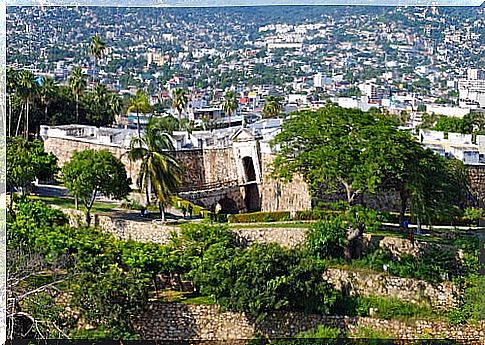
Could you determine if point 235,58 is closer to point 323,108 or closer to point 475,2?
point 323,108

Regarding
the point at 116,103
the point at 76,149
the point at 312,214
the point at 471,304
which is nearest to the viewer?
the point at 471,304

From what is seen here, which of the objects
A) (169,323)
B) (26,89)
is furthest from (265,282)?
(26,89)

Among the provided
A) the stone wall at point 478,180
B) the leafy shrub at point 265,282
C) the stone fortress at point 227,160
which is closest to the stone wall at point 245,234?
the leafy shrub at point 265,282

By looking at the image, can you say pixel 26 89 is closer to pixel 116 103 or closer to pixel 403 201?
pixel 116 103

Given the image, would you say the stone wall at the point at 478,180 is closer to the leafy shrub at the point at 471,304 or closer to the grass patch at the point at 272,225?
the leafy shrub at the point at 471,304

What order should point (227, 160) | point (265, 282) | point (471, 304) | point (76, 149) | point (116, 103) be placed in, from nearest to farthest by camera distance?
point (471, 304)
point (265, 282)
point (116, 103)
point (76, 149)
point (227, 160)

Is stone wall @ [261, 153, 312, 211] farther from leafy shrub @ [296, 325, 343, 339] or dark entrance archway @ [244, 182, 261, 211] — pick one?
leafy shrub @ [296, 325, 343, 339]

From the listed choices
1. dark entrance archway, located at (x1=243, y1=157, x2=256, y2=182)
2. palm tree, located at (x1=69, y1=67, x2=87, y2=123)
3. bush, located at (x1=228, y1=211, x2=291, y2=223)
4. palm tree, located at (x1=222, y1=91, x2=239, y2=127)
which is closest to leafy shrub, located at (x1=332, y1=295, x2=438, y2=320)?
bush, located at (x1=228, y1=211, x2=291, y2=223)
